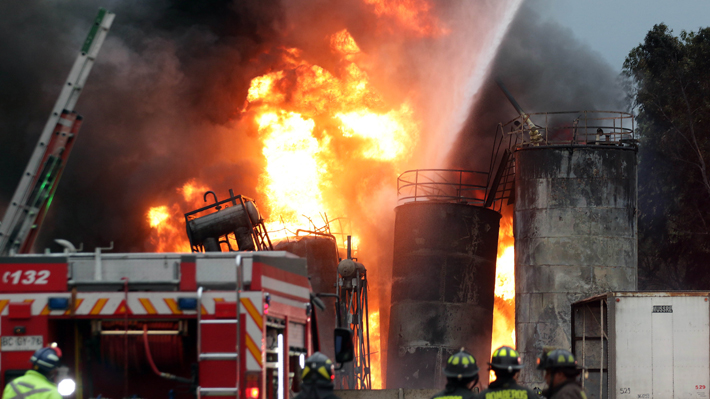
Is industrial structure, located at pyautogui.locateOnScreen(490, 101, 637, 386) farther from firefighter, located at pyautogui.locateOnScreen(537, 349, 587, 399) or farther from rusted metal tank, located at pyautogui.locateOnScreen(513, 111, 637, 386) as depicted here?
firefighter, located at pyautogui.locateOnScreen(537, 349, 587, 399)

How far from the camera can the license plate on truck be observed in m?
6.65

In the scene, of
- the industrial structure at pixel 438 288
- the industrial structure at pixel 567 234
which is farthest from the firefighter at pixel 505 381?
the industrial structure at pixel 438 288

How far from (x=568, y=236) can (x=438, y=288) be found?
4.62 meters

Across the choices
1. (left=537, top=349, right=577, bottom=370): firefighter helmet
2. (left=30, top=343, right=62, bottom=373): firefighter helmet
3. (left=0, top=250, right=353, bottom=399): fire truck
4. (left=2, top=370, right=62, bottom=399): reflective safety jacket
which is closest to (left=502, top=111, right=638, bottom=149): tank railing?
(left=537, top=349, right=577, bottom=370): firefighter helmet

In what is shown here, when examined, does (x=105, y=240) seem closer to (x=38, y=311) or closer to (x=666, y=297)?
(x=666, y=297)

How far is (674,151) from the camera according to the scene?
33.4 meters

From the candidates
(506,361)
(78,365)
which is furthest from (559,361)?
(78,365)

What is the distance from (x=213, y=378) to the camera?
254 inches

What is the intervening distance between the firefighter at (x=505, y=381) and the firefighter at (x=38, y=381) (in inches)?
133

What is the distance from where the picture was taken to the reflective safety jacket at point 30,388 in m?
6.09

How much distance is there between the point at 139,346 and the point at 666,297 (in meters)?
11.9

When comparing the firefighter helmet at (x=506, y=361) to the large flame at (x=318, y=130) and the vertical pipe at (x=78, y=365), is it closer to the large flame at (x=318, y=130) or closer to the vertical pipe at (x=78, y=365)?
the vertical pipe at (x=78, y=365)

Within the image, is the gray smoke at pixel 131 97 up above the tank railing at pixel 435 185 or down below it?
above

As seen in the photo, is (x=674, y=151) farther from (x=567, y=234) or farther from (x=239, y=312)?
(x=239, y=312)
